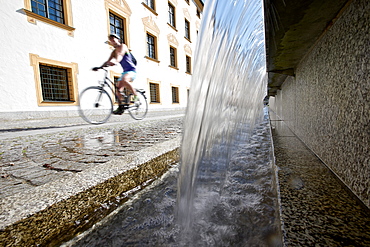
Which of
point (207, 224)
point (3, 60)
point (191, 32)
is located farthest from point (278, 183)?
point (191, 32)

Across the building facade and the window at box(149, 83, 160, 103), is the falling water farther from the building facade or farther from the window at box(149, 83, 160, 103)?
the window at box(149, 83, 160, 103)

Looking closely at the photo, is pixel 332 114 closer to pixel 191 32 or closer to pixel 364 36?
pixel 364 36

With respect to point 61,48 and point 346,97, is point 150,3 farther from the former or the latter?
point 346,97

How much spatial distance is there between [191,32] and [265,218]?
2086 centimetres

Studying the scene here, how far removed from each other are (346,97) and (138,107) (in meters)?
6.42

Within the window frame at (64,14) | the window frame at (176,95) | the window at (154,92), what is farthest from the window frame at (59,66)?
the window frame at (176,95)

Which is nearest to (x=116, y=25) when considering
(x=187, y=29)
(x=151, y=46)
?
(x=151, y=46)

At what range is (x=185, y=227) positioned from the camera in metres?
1.16

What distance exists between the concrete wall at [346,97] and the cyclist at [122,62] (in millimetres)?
5234

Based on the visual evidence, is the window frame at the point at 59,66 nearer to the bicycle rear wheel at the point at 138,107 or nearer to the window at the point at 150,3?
the bicycle rear wheel at the point at 138,107

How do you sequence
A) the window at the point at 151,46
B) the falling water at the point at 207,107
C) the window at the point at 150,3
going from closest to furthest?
1. the falling water at the point at 207,107
2. the window at the point at 150,3
3. the window at the point at 151,46

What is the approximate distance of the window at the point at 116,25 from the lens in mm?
10470

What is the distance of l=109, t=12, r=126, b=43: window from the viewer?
10.5m

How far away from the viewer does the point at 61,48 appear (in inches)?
315
